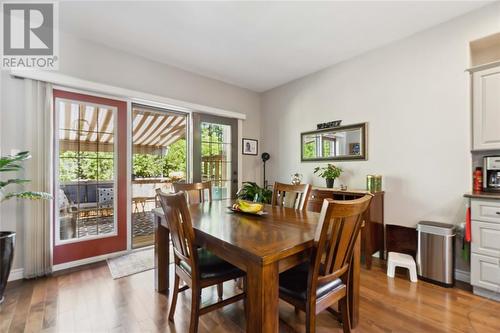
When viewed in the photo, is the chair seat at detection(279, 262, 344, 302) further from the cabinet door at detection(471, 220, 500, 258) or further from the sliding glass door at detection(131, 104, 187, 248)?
the sliding glass door at detection(131, 104, 187, 248)

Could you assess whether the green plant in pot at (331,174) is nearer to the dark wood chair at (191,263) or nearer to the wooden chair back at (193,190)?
the wooden chair back at (193,190)

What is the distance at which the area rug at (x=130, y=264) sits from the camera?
8.31ft

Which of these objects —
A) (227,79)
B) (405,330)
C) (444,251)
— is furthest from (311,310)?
(227,79)

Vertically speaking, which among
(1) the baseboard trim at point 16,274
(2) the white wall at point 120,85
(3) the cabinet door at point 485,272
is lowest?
(1) the baseboard trim at point 16,274

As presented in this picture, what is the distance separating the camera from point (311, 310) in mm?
1196

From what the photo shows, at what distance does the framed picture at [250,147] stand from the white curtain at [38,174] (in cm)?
289

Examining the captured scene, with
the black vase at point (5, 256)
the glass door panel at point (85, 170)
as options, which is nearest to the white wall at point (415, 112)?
the glass door panel at point (85, 170)

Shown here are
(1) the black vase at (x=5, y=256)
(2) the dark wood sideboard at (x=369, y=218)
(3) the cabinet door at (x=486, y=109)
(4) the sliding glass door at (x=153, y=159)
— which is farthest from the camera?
(4) the sliding glass door at (x=153, y=159)

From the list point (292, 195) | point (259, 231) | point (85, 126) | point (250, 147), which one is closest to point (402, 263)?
point (292, 195)

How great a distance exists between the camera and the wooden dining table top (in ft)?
3.63

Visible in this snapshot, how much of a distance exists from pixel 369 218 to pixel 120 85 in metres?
3.60

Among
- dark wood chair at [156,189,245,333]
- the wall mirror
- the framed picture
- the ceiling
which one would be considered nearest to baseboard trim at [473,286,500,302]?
the wall mirror

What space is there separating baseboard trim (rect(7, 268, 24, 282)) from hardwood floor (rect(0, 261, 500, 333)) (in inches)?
4.5

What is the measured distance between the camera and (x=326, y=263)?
1.26 metres
